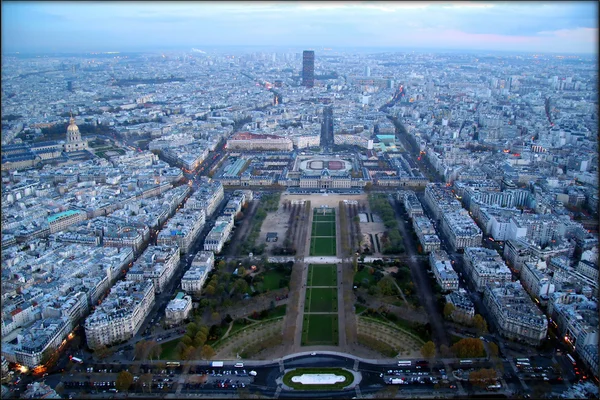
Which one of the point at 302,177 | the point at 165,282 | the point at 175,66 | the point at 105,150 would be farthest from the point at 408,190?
the point at 175,66

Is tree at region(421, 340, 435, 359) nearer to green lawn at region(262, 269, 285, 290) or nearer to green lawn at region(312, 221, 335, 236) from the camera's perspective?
green lawn at region(262, 269, 285, 290)

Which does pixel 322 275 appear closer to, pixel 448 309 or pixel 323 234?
pixel 323 234

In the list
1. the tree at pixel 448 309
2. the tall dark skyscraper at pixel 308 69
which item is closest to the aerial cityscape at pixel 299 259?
the tree at pixel 448 309

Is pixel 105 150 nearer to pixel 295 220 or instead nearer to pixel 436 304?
pixel 295 220

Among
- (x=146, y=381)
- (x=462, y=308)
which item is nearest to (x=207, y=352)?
(x=146, y=381)

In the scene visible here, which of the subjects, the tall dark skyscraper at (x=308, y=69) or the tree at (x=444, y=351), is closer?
the tree at (x=444, y=351)

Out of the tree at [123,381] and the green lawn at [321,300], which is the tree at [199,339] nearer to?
the tree at [123,381]
